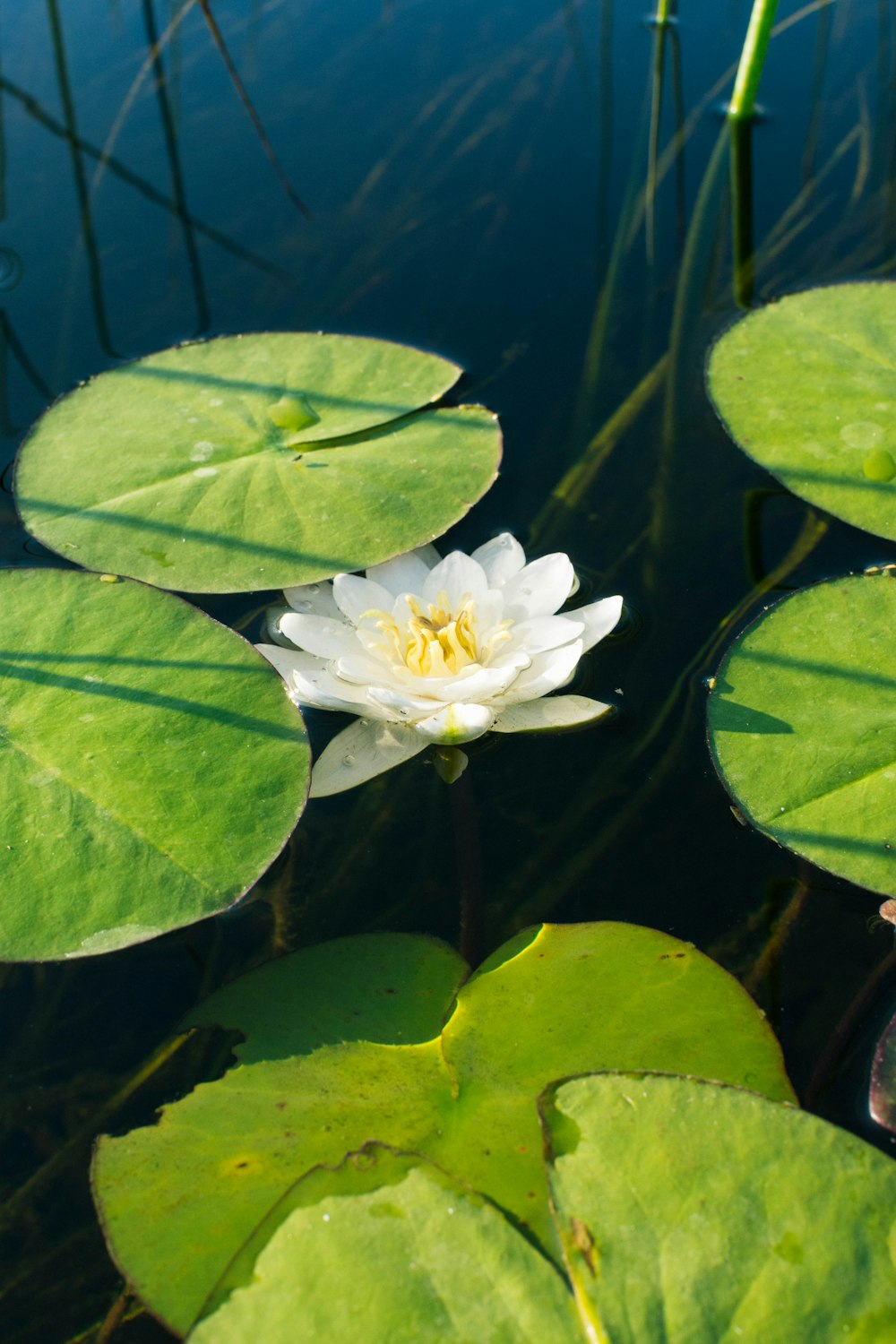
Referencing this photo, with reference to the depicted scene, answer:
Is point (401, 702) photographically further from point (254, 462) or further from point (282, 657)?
point (254, 462)

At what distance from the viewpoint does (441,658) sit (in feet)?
6.61

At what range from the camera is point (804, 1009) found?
5.81 ft

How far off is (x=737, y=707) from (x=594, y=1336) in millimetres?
1187

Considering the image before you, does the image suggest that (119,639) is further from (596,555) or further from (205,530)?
(596,555)

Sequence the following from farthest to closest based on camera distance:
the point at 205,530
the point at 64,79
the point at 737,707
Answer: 1. the point at 64,79
2. the point at 205,530
3. the point at 737,707

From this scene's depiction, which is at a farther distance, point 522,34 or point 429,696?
point 522,34

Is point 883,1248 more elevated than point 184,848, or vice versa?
point 184,848

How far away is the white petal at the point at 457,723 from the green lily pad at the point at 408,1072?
1.32ft

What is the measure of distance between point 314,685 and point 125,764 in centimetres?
39

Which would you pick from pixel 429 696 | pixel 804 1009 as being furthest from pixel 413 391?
pixel 804 1009

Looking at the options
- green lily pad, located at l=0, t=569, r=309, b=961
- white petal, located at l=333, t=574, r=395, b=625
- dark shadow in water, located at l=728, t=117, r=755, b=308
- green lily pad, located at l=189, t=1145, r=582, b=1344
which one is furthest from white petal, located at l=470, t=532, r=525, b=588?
dark shadow in water, located at l=728, t=117, r=755, b=308

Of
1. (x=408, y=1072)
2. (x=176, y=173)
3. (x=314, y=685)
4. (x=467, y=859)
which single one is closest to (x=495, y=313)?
(x=176, y=173)

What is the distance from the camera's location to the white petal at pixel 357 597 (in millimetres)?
2137

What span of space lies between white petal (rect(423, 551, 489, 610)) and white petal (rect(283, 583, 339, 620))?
228mm
